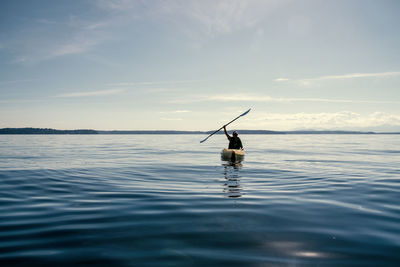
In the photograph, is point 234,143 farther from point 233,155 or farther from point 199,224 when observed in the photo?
point 199,224

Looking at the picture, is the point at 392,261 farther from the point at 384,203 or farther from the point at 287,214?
the point at 384,203

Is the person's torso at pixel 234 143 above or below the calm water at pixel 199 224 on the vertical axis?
above

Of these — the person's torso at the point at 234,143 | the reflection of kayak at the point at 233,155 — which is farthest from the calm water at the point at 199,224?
the person's torso at the point at 234,143

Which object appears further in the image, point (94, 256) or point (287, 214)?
point (287, 214)

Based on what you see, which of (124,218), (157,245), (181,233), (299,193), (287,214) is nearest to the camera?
(157,245)

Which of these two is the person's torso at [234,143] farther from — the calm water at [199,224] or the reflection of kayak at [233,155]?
the calm water at [199,224]


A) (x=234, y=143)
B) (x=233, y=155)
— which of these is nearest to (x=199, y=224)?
(x=233, y=155)

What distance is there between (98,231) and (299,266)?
3.67 metres

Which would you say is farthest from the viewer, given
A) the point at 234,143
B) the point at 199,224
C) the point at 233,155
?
the point at 234,143

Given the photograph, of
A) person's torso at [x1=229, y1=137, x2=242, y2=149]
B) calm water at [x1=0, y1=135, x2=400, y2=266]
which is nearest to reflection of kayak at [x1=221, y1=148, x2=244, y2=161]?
person's torso at [x1=229, y1=137, x2=242, y2=149]

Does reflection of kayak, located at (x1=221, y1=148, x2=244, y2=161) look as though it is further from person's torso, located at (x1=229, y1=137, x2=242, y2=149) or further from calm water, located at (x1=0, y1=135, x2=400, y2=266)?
calm water, located at (x1=0, y1=135, x2=400, y2=266)

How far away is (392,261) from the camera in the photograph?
4020 mm

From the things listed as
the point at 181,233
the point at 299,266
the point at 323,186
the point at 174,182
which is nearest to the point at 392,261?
the point at 299,266

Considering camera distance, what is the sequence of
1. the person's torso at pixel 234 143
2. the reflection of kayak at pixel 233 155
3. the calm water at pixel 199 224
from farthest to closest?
1. the person's torso at pixel 234 143
2. the reflection of kayak at pixel 233 155
3. the calm water at pixel 199 224
